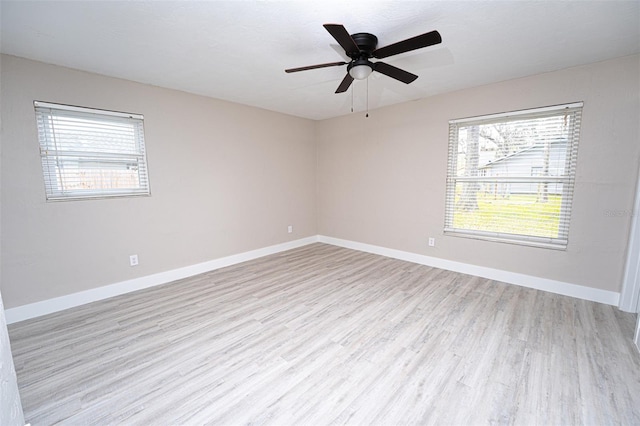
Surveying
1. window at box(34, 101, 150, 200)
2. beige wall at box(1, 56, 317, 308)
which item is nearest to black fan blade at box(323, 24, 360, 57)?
beige wall at box(1, 56, 317, 308)

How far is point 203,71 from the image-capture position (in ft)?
9.25

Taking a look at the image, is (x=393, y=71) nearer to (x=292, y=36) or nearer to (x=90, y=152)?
(x=292, y=36)

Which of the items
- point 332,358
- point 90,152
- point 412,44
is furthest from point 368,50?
point 90,152

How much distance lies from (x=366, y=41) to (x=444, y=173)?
232 cm

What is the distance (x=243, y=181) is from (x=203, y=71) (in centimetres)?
173

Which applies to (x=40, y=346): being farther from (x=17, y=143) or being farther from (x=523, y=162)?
(x=523, y=162)

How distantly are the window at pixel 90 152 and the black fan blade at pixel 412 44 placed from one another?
289 centimetres

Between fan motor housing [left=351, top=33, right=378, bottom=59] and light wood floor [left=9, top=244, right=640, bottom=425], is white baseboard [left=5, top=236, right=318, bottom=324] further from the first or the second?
fan motor housing [left=351, top=33, right=378, bottom=59]

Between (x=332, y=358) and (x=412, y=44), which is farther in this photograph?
(x=332, y=358)

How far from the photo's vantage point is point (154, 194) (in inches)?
130

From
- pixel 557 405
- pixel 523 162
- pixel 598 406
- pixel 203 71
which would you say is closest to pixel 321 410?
pixel 557 405

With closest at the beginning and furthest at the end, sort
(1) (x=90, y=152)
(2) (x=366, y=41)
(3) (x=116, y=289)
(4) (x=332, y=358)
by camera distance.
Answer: (4) (x=332, y=358) < (2) (x=366, y=41) < (1) (x=90, y=152) < (3) (x=116, y=289)

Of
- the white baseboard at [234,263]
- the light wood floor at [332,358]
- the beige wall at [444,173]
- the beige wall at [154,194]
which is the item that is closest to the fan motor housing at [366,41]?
the beige wall at [444,173]

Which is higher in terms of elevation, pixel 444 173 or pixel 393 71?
pixel 393 71
